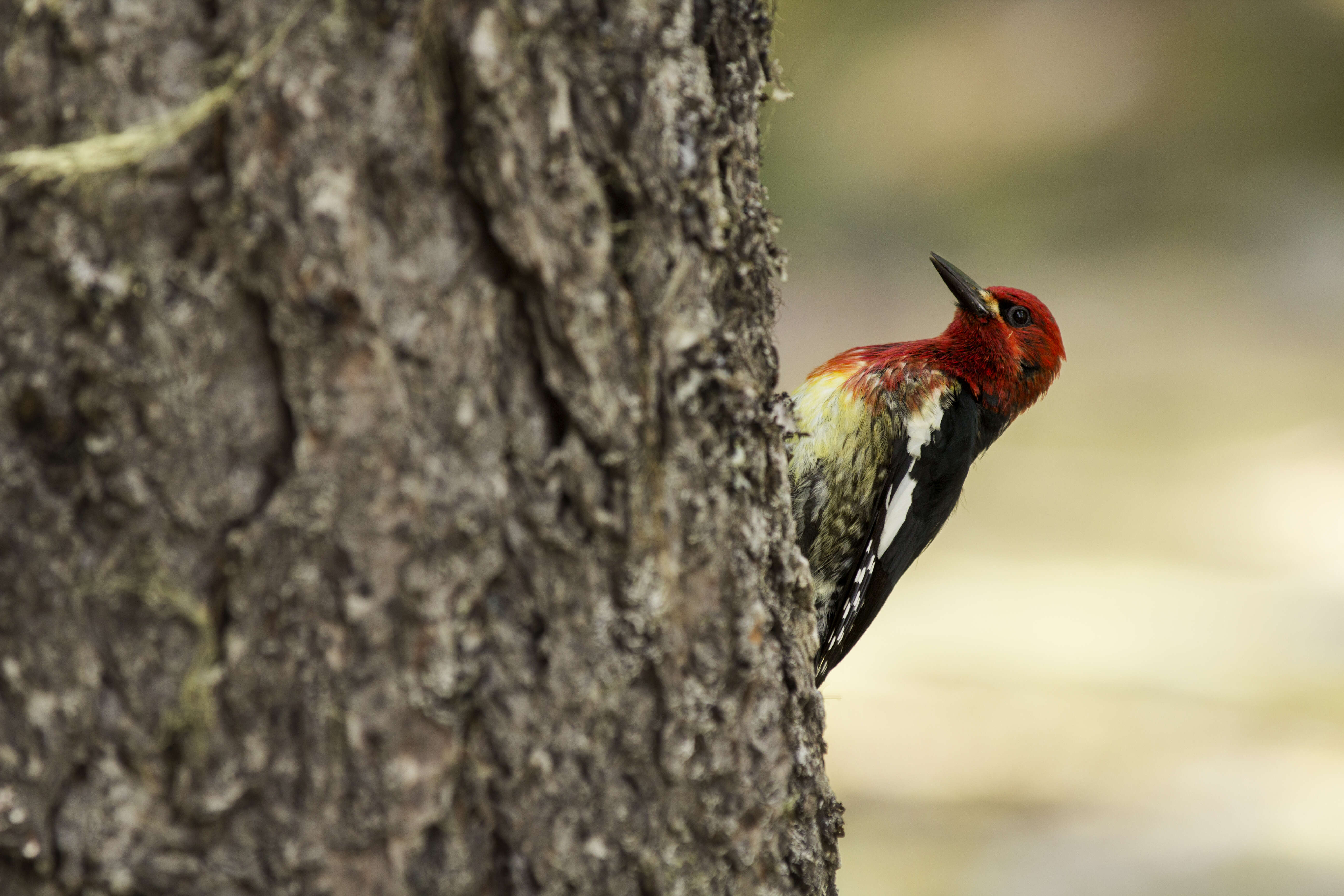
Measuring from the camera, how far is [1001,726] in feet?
15.8

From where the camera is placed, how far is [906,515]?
2889 millimetres

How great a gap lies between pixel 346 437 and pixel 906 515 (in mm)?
2224

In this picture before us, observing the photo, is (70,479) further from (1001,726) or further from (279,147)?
(1001,726)

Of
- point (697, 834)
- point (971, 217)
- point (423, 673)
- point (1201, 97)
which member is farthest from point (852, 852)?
point (1201, 97)

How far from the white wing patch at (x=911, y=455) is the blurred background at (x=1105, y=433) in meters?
1.95

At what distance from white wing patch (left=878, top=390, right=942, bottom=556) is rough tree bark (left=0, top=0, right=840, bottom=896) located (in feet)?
6.21

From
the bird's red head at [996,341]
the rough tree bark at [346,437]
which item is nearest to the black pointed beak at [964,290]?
the bird's red head at [996,341]

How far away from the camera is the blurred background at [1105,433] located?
14.2ft

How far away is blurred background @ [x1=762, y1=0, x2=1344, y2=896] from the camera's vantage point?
432cm

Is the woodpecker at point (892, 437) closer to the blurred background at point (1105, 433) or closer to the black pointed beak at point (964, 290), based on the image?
the black pointed beak at point (964, 290)

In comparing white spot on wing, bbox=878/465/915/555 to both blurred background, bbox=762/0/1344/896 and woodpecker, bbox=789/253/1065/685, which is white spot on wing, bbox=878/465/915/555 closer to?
woodpecker, bbox=789/253/1065/685

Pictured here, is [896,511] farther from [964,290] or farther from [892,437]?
[964,290]

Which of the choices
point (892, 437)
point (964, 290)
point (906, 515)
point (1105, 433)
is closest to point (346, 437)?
point (892, 437)

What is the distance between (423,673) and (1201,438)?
8877 millimetres
